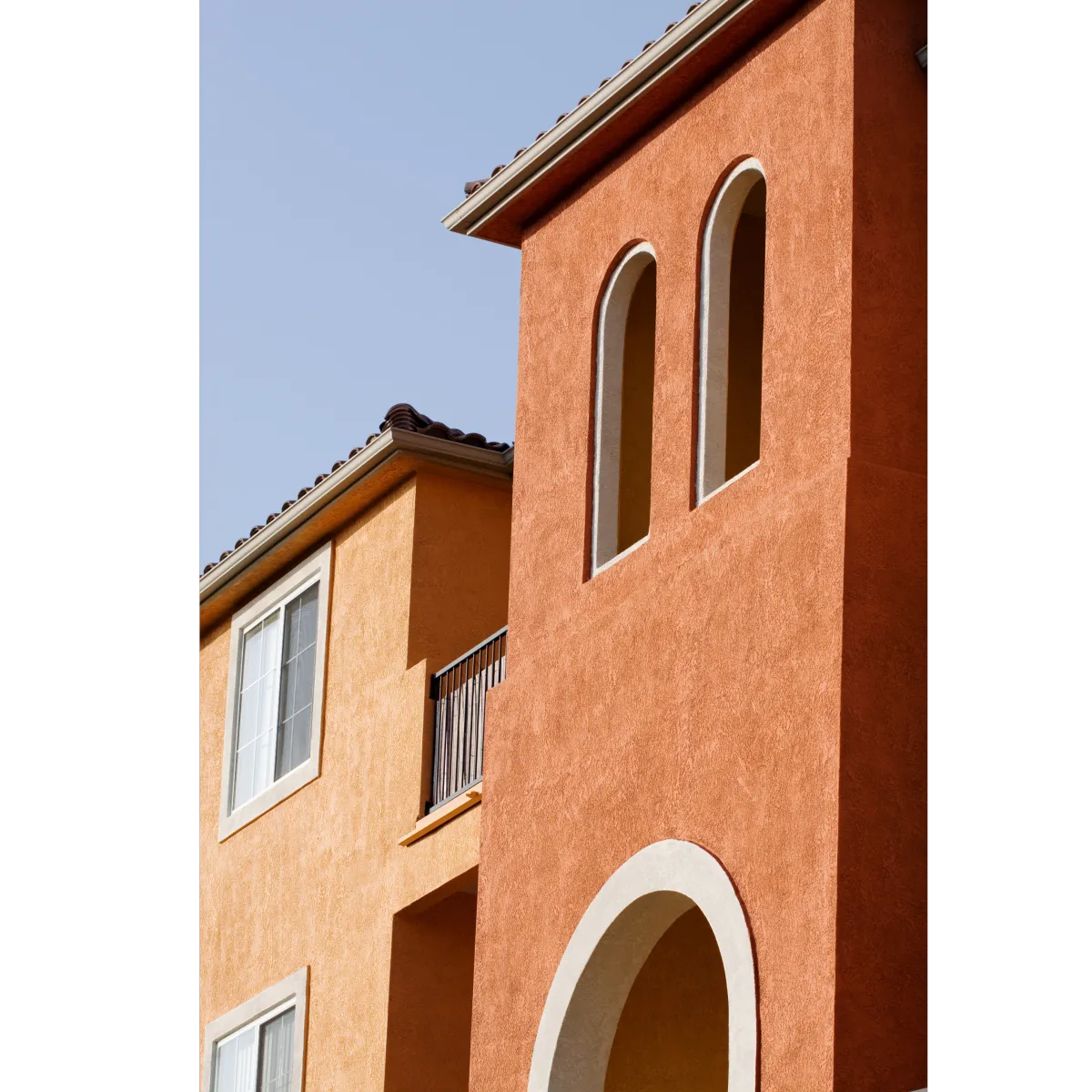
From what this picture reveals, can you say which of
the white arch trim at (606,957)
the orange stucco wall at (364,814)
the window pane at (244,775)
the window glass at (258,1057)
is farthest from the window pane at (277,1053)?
the white arch trim at (606,957)

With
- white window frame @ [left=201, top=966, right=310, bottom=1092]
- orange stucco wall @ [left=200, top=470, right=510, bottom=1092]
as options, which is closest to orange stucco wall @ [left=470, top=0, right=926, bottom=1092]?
orange stucco wall @ [left=200, top=470, right=510, bottom=1092]

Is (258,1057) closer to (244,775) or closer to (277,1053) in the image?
(277,1053)

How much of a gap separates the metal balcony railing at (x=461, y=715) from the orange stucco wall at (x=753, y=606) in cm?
217

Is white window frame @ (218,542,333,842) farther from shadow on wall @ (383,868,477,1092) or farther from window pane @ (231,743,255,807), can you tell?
shadow on wall @ (383,868,477,1092)

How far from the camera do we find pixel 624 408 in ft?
50.7

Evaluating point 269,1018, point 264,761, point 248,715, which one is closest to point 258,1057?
point 269,1018

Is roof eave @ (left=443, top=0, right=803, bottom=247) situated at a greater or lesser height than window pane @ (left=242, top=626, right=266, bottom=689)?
greater

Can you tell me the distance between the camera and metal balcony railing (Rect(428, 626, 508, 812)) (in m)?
17.8

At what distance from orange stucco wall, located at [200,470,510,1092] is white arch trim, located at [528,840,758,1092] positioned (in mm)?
3773

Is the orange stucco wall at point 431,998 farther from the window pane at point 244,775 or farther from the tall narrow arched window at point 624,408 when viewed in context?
the tall narrow arched window at point 624,408

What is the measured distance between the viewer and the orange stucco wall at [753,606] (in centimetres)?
1155

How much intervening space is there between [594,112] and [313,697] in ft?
25.2

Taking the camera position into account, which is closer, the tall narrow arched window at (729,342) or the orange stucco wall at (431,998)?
the tall narrow arched window at (729,342)
